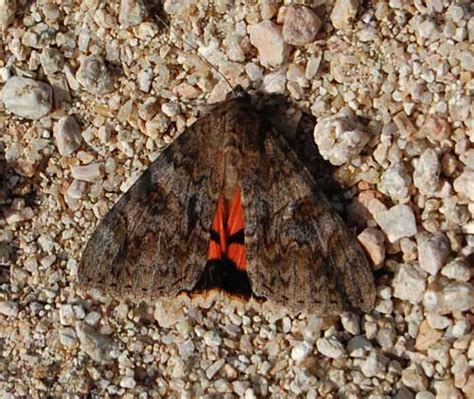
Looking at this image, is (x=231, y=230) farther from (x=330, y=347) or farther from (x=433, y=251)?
(x=433, y=251)

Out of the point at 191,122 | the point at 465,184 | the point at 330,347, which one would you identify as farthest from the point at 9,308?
the point at 465,184

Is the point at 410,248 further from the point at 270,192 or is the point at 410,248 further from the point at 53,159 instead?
the point at 53,159

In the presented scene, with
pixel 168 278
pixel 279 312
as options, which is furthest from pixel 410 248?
pixel 168 278

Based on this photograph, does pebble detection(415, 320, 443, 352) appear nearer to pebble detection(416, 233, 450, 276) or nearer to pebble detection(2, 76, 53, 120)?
pebble detection(416, 233, 450, 276)

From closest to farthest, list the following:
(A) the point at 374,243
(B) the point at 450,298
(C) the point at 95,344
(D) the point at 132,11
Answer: (B) the point at 450,298, (A) the point at 374,243, (C) the point at 95,344, (D) the point at 132,11

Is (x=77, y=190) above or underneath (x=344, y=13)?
underneath

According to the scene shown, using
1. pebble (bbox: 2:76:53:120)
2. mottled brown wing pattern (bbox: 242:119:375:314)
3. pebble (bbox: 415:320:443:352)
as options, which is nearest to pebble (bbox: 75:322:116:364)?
mottled brown wing pattern (bbox: 242:119:375:314)

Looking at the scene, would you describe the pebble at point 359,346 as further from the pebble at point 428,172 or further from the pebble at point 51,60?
the pebble at point 51,60
